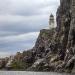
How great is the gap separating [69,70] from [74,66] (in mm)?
2846

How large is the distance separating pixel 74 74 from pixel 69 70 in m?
27.5

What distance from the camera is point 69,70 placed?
655ft

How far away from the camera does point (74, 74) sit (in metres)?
172

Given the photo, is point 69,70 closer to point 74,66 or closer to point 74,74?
point 74,66

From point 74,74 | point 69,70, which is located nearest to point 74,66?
point 69,70

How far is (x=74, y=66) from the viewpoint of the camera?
199m

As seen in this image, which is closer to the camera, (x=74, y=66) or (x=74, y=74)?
(x=74, y=74)

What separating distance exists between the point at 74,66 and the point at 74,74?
2661 cm

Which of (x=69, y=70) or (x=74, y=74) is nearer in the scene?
(x=74, y=74)
